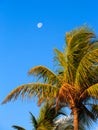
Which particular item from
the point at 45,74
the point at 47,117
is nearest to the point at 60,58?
the point at 45,74

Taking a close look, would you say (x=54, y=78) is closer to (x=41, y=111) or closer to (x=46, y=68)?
(x=46, y=68)

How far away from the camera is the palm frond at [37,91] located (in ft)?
69.2

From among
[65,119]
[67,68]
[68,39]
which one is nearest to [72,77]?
[67,68]

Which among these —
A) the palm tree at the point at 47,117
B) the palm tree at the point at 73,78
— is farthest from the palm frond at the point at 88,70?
the palm tree at the point at 47,117

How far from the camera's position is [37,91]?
21.3 metres

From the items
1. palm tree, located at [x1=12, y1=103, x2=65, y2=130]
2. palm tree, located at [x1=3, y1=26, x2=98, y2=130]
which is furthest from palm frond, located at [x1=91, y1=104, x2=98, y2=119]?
palm tree, located at [x1=12, y1=103, x2=65, y2=130]

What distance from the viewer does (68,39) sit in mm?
21578

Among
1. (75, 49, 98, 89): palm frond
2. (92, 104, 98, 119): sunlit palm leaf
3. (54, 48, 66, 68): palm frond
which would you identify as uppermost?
(54, 48, 66, 68): palm frond

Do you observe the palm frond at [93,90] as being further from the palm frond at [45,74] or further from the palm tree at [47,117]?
the palm tree at [47,117]

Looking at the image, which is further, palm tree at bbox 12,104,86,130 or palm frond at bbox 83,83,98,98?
palm tree at bbox 12,104,86,130

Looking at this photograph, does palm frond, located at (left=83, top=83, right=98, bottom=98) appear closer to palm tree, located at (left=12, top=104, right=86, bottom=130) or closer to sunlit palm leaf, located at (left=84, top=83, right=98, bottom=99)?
sunlit palm leaf, located at (left=84, top=83, right=98, bottom=99)

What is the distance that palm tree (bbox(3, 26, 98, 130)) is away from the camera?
816 inches

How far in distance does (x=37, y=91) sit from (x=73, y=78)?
1.79 metres

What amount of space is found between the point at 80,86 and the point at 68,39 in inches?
93.1
